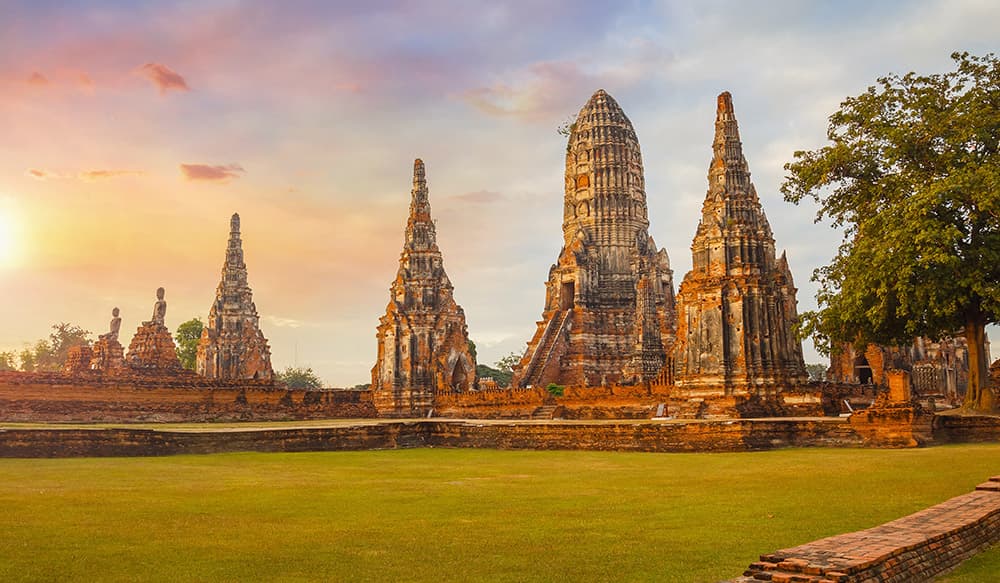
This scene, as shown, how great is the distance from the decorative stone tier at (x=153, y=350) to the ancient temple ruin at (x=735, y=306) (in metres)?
22.4

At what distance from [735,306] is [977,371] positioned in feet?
21.8

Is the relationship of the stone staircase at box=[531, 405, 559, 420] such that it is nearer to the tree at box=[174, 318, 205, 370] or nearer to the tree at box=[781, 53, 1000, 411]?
the tree at box=[781, 53, 1000, 411]

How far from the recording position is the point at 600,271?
45594 mm

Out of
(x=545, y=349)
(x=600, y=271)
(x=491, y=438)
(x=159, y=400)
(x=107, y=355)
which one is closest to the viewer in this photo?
(x=491, y=438)

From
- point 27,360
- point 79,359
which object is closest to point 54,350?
point 27,360

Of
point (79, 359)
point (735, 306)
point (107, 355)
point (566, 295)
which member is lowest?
point (79, 359)

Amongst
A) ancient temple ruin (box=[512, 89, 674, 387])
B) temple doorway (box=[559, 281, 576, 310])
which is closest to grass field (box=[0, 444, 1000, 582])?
ancient temple ruin (box=[512, 89, 674, 387])

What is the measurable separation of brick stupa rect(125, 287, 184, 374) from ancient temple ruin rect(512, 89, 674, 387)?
15.6m

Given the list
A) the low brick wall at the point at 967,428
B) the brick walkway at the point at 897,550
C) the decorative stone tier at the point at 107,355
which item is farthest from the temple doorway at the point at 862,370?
the decorative stone tier at the point at 107,355

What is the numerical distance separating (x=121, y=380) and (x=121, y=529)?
25.8 m

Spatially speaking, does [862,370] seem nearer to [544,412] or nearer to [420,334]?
[544,412]

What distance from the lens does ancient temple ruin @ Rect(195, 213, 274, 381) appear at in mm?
51594

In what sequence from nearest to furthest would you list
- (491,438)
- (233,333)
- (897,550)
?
(897,550) → (491,438) → (233,333)

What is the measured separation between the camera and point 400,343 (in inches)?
1481
